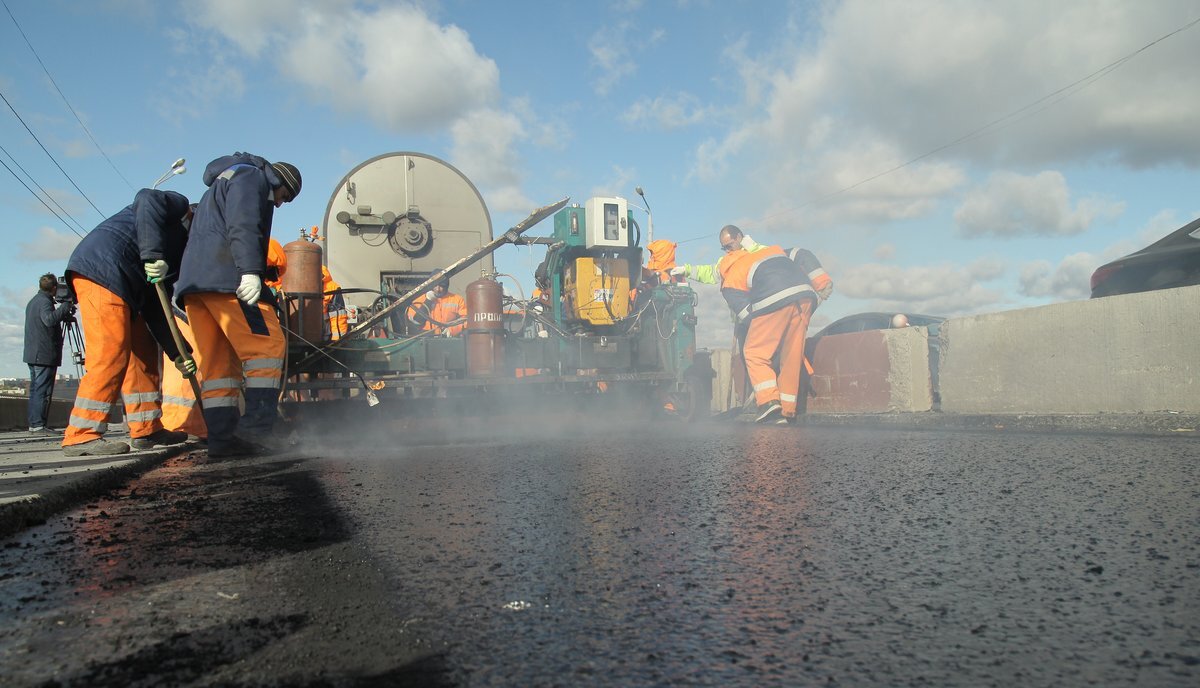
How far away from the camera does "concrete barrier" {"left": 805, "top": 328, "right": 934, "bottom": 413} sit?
26.8ft

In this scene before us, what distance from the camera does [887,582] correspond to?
81.6 inches

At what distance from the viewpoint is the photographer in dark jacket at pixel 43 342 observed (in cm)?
898

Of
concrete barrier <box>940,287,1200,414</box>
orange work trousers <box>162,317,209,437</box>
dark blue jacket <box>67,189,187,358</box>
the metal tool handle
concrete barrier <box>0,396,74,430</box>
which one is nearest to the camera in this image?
dark blue jacket <box>67,189,187,358</box>

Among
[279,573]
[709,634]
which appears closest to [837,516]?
[709,634]

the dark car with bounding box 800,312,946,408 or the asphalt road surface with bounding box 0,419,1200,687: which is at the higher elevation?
the dark car with bounding box 800,312,946,408

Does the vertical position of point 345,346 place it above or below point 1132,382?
above

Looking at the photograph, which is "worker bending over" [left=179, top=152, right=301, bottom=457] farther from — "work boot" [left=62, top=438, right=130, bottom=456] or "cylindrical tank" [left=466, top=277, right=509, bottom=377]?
"cylindrical tank" [left=466, top=277, right=509, bottom=377]

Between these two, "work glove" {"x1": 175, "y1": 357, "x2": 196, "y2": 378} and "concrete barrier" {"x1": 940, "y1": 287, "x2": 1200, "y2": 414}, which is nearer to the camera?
"work glove" {"x1": 175, "y1": 357, "x2": 196, "y2": 378}

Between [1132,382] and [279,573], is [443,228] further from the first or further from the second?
[279,573]

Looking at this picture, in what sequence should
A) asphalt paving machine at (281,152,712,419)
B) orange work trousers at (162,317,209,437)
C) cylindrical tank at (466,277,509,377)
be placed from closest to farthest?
orange work trousers at (162,317,209,437) → asphalt paving machine at (281,152,712,419) → cylindrical tank at (466,277,509,377)

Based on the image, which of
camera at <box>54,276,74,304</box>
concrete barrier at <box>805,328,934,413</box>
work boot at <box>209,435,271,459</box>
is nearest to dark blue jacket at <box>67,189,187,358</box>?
work boot at <box>209,435,271,459</box>

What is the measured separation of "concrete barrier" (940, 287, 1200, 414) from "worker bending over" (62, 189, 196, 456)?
6.53 metres

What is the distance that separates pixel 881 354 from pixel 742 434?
2.50m

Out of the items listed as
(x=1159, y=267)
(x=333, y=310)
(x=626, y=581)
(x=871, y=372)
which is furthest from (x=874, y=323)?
(x=626, y=581)
